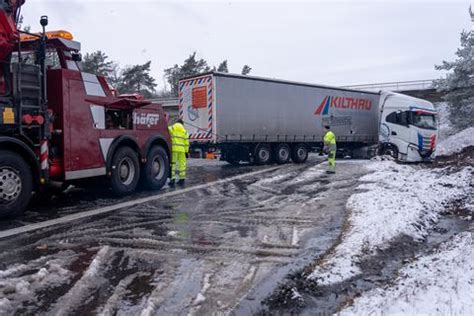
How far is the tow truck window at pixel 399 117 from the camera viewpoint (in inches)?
781

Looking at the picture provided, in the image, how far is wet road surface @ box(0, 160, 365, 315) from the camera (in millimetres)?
3805

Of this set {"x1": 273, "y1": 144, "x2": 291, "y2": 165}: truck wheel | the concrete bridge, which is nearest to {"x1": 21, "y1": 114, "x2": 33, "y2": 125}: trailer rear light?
{"x1": 273, "y1": 144, "x2": 291, "y2": 165}: truck wheel

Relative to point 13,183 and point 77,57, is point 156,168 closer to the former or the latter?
point 77,57

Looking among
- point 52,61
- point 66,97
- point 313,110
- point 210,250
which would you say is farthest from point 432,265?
point 313,110

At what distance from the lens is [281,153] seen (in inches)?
747

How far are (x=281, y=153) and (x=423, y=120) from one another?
6.97 m

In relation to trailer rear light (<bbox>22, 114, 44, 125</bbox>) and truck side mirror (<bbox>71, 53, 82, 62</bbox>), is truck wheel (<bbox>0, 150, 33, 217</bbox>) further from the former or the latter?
truck side mirror (<bbox>71, 53, 82, 62</bbox>)

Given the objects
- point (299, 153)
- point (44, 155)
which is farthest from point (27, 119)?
point (299, 153)

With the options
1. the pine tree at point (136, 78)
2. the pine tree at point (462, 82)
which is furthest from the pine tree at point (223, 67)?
the pine tree at point (462, 82)

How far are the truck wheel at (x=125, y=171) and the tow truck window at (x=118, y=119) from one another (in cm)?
51

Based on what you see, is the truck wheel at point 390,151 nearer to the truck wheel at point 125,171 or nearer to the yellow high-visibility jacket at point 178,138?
the yellow high-visibility jacket at point 178,138

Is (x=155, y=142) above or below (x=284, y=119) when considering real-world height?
below

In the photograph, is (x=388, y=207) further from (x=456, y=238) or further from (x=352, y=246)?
(x=352, y=246)

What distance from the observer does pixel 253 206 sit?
817 cm
